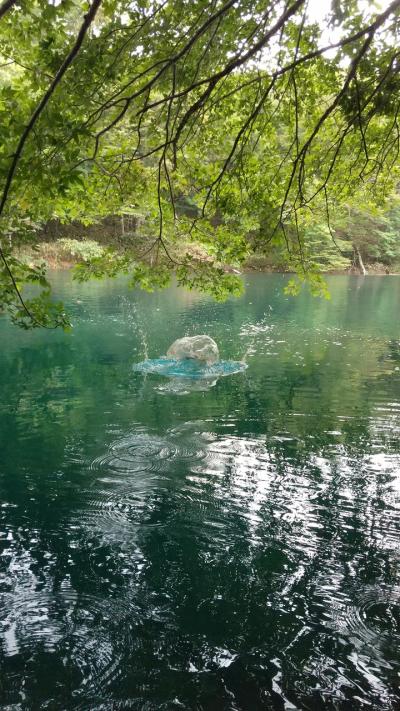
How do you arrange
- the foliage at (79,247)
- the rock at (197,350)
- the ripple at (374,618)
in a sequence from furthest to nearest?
the foliage at (79,247) < the rock at (197,350) < the ripple at (374,618)

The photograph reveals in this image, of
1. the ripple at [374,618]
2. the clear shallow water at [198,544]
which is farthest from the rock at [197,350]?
the ripple at [374,618]

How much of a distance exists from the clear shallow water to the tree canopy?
293 centimetres

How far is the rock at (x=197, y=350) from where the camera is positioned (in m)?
16.7

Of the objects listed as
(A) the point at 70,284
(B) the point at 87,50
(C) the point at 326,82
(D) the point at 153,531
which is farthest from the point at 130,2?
(A) the point at 70,284

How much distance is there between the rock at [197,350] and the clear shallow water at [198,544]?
2.21 m

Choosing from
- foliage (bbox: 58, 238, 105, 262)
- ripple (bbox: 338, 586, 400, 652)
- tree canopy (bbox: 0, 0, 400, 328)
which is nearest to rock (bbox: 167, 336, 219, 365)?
tree canopy (bbox: 0, 0, 400, 328)

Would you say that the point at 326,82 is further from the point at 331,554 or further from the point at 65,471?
the point at 65,471

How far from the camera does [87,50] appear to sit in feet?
14.5

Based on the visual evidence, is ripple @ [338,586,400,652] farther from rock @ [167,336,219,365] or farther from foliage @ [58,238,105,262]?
foliage @ [58,238,105,262]

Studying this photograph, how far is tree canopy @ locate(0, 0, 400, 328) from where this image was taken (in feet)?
13.3

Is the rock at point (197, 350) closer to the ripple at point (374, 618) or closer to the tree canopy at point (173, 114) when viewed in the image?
the tree canopy at point (173, 114)

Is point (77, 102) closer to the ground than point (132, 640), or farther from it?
farther from it

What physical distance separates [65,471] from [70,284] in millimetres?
30007

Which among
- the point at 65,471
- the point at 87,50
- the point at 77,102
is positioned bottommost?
the point at 65,471
